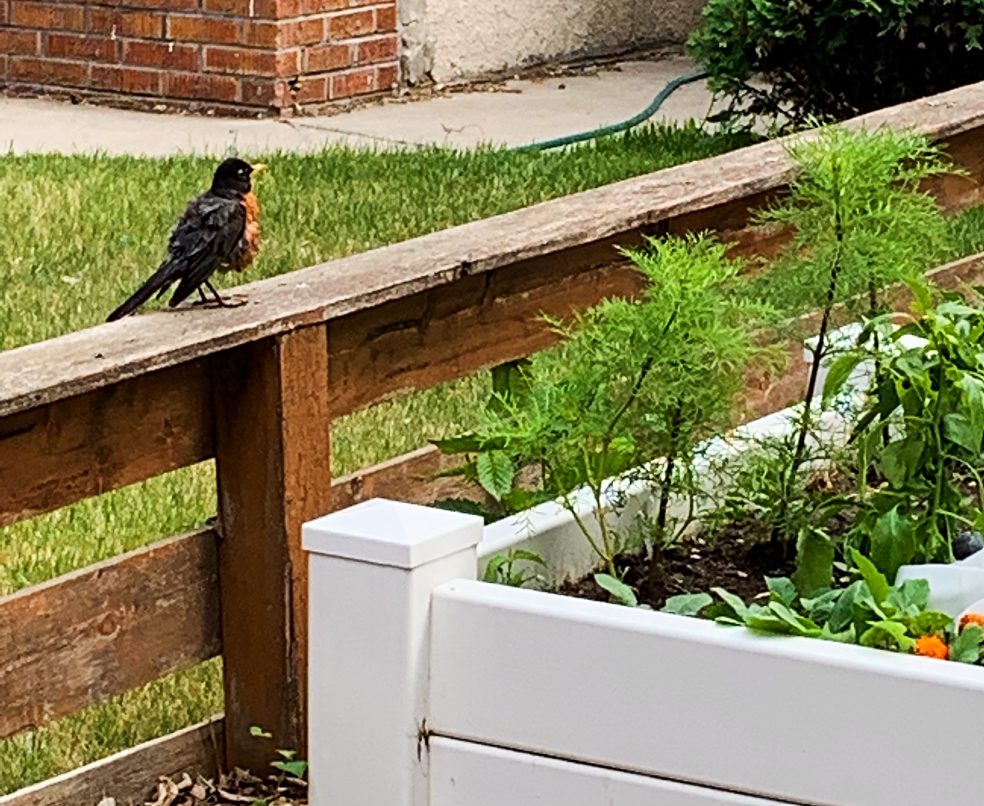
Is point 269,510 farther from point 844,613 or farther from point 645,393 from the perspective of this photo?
point 844,613

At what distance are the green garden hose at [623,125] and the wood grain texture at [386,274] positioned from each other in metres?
4.92

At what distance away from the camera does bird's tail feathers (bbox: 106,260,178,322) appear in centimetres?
326

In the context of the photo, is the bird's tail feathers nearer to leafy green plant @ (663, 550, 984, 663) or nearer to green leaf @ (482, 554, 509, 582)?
green leaf @ (482, 554, 509, 582)

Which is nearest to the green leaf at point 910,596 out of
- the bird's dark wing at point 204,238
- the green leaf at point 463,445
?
the green leaf at point 463,445

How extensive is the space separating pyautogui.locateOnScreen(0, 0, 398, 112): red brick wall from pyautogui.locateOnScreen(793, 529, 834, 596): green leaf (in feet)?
23.6

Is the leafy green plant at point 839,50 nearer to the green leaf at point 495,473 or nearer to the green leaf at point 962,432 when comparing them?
the green leaf at point 495,473

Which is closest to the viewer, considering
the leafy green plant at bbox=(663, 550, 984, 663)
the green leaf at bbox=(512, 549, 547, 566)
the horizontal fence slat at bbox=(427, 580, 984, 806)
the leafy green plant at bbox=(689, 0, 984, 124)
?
the horizontal fence slat at bbox=(427, 580, 984, 806)

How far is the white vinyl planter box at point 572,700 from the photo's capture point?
2271mm

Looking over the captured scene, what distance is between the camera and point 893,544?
8.77 ft

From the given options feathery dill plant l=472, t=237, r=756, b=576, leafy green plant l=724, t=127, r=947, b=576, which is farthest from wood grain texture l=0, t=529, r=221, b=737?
leafy green plant l=724, t=127, r=947, b=576

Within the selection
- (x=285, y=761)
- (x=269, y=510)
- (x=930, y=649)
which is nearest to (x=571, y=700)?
(x=930, y=649)

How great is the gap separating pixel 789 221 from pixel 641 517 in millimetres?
453

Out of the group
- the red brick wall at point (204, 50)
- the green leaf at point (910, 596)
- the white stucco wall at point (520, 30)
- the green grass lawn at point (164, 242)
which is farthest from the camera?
the white stucco wall at point (520, 30)

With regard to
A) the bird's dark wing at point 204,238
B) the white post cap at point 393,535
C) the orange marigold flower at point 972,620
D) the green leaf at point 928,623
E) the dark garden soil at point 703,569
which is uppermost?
the bird's dark wing at point 204,238
